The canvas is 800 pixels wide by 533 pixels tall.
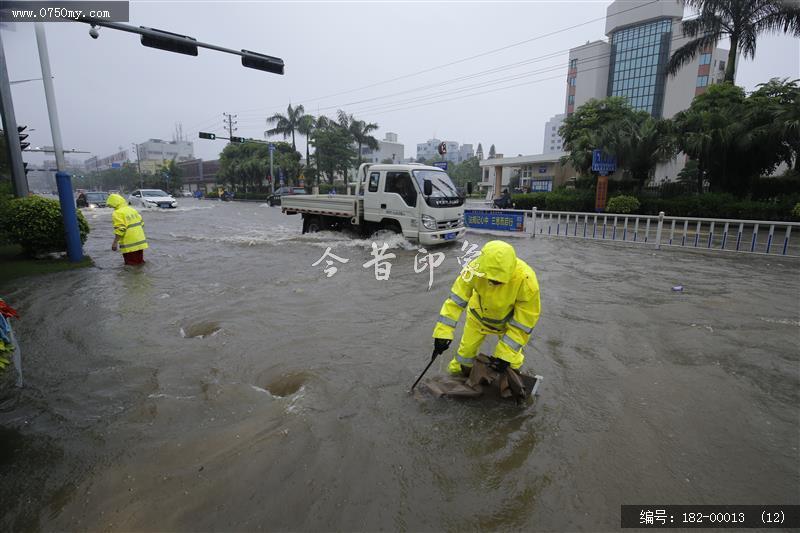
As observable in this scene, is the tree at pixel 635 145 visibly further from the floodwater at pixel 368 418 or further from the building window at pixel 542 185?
the floodwater at pixel 368 418

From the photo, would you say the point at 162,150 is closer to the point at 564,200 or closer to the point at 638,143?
the point at 564,200

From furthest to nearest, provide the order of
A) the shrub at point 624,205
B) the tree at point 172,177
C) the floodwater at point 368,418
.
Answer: the tree at point 172,177 < the shrub at point 624,205 < the floodwater at point 368,418

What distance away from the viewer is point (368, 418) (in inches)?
126

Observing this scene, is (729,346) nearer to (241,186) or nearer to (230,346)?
(230,346)

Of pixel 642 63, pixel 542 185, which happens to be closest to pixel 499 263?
pixel 542 185

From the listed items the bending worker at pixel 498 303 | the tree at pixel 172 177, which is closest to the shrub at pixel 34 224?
the bending worker at pixel 498 303

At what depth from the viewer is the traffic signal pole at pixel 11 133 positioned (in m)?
9.36

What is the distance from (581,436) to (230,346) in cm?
352

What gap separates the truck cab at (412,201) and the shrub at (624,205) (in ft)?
37.0

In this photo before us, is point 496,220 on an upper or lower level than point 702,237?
upper

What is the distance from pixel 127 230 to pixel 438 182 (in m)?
6.87

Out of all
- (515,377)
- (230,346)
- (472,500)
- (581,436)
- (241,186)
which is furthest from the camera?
(241,186)

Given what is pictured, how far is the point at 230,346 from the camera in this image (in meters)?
4.48

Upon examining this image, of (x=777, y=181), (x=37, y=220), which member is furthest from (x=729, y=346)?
(x=777, y=181)
